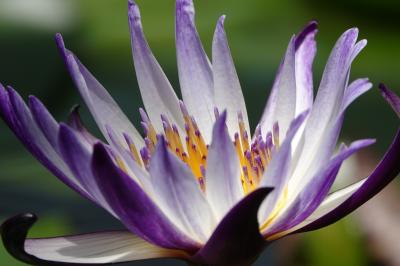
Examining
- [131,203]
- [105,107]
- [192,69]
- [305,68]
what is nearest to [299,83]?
[305,68]

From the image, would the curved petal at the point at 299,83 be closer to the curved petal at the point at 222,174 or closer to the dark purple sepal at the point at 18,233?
the curved petal at the point at 222,174

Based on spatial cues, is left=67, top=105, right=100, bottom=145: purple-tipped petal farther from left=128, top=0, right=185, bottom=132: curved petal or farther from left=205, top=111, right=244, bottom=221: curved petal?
left=205, top=111, right=244, bottom=221: curved petal

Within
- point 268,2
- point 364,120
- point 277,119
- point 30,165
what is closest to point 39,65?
point 30,165

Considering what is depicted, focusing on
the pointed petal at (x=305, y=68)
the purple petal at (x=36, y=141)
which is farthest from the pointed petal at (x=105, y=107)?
the pointed petal at (x=305, y=68)

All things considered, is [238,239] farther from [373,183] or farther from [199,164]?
[199,164]

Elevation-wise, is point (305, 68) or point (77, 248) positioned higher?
point (305, 68)

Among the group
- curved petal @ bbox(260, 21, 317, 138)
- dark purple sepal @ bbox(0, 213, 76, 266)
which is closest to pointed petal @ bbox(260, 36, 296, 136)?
curved petal @ bbox(260, 21, 317, 138)
